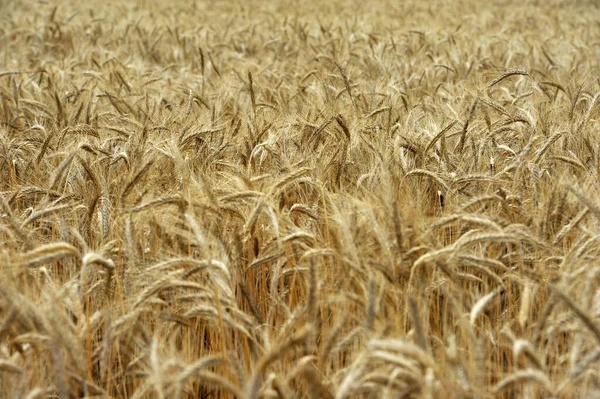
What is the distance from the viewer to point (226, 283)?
174 cm

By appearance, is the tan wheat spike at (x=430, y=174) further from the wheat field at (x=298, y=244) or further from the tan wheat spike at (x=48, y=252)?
the tan wheat spike at (x=48, y=252)

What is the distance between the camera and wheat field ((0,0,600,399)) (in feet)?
4.85

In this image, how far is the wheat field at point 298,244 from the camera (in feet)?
4.85

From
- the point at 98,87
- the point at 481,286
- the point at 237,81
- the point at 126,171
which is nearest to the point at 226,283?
the point at 481,286

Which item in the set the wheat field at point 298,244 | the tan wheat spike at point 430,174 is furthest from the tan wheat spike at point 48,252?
the tan wheat spike at point 430,174

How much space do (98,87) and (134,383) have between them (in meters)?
3.14

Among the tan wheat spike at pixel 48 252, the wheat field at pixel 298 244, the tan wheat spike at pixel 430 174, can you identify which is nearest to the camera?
the wheat field at pixel 298 244

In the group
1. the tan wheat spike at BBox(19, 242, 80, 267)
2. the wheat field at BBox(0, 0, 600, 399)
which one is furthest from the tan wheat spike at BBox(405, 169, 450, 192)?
the tan wheat spike at BBox(19, 242, 80, 267)

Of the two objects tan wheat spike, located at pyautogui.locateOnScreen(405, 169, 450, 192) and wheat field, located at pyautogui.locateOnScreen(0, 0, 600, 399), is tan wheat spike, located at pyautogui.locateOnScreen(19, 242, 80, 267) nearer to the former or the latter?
wheat field, located at pyautogui.locateOnScreen(0, 0, 600, 399)

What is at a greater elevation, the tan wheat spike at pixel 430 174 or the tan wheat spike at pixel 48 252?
the tan wheat spike at pixel 430 174

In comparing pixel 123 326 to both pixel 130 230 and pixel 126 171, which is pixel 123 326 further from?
pixel 126 171

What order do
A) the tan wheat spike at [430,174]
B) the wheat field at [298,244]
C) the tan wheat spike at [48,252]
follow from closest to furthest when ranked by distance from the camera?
the wheat field at [298,244] < the tan wheat spike at [48,252] < the tan wheat spike at [430,174]

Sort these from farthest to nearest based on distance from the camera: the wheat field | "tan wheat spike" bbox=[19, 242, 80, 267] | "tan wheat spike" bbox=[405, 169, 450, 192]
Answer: "tan wheat spike" bbox=[405, 169, 450, 192]
"tan wheat spike" bbox=[19, 242, 80, 267]
the wheat field

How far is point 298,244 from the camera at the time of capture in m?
2.12
